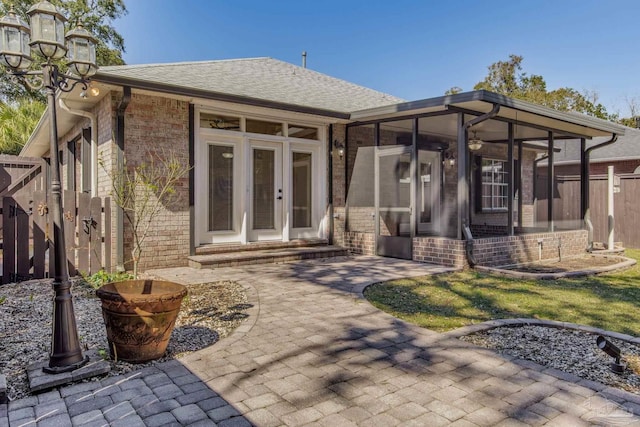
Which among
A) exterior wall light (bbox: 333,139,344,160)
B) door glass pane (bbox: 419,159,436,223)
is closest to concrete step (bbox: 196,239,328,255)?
exterior wall light (bbox: 333,139,344,160)

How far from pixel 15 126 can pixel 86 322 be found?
48.9 feet

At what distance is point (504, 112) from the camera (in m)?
8.13

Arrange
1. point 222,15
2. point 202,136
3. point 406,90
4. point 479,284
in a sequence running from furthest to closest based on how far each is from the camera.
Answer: point 406,90 < point 222,15 < point 202,136 < point 479,284

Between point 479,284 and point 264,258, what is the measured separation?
3.73 m

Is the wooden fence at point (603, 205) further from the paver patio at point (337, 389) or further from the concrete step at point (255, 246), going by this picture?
the paver patio at point (337, 389)

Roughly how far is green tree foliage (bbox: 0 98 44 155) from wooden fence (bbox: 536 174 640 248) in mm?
17320

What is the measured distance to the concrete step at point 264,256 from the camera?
7156 mm

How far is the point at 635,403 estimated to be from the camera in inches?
99.7

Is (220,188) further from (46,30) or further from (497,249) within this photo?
(497,249)

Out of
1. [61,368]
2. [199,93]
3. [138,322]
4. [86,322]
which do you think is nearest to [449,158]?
[199,93]

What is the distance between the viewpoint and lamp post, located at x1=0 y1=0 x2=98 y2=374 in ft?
9.74

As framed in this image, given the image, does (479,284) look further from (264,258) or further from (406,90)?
(406,90)

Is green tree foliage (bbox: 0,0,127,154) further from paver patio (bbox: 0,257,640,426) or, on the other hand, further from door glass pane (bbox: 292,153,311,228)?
paver patio (bbox: 0,257,640,426)

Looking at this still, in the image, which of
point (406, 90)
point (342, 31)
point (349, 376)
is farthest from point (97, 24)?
→ point (349, 376)
